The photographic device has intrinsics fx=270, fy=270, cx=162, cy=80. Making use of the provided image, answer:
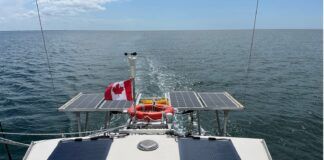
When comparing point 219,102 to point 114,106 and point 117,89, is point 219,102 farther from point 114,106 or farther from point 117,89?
point 117,89

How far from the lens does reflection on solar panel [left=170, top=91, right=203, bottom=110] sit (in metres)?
15.5

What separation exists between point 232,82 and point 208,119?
17304mm

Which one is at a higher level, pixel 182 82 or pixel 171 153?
pixel 171 153

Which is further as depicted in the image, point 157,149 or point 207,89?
point 207,89

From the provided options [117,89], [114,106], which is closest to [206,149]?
[117,89]

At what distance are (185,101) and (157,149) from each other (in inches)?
291

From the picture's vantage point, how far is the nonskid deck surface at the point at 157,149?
9148mm

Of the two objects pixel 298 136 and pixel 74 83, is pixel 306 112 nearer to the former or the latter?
pixel 298 136

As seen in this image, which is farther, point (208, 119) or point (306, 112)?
point (306, 112)

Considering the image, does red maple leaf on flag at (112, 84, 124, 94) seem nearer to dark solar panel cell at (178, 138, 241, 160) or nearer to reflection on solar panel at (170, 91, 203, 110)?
dark solar panel cell at (178, 138, 241, 160)

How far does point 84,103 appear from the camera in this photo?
1569cm

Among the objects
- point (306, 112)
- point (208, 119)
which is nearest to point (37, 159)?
point (208, 119)

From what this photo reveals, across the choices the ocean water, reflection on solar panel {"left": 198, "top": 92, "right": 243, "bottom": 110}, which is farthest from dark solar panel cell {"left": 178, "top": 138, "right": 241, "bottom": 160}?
the ocean water

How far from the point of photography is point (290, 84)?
42812 mm
